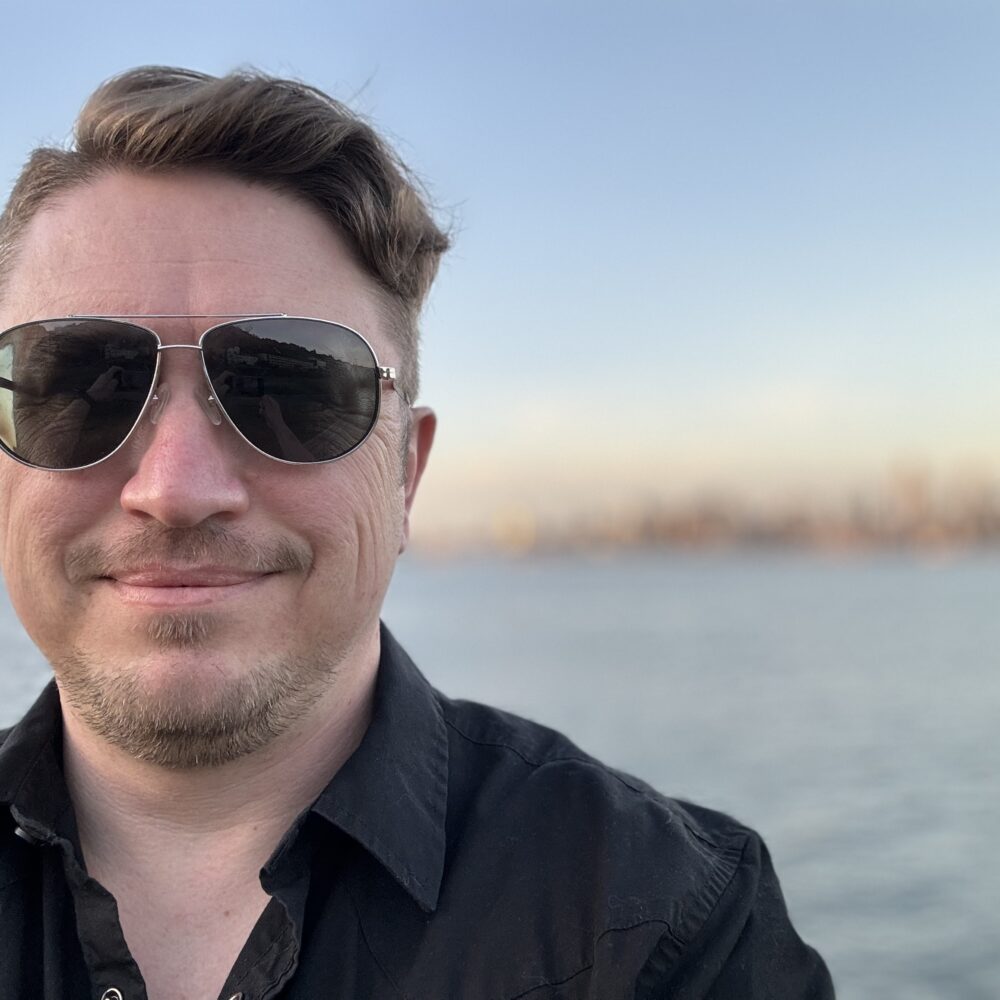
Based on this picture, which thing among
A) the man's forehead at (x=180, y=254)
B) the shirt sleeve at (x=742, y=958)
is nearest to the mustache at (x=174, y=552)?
the man's forehead at (x=180, y=254)

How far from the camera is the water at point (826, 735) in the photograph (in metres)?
12.2

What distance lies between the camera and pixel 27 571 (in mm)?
1942

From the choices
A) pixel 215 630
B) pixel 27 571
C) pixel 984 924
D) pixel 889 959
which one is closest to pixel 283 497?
pixel 215 630

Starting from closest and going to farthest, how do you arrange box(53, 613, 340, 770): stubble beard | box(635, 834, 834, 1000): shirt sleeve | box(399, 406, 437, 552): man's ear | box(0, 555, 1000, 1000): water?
box(635, 834, 834, 1000): shirt sleeve < box(53, 613, 340, 770): stubble beard < box(399, 406, 437, 552): man's ear < box(0, 555, 1000, 1000): water

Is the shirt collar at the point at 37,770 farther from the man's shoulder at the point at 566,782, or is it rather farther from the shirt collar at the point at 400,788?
the man's shoulder at the point at 566,782

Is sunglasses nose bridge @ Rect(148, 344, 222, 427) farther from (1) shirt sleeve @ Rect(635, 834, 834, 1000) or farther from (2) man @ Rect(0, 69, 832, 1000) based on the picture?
(1) shirt sleeve @ Rect(635, 834, 834, 1000)

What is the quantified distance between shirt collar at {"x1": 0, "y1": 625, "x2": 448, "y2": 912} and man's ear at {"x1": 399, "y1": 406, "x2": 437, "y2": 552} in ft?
1.04

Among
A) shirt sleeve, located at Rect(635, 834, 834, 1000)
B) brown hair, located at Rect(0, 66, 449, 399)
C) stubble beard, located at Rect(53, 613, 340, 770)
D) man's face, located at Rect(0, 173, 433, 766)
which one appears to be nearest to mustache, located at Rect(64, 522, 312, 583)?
man's face, located at Rect(0, 173, 433, 766)

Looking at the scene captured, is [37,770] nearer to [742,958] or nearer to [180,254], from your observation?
[180,254]

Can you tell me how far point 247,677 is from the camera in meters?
1.93

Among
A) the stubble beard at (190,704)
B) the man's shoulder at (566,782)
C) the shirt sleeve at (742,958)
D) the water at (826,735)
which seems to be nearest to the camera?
the shirt sleeve at (742,958)

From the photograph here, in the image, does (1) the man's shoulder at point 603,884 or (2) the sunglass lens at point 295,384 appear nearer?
(1) the man's shoulder at point 603,884

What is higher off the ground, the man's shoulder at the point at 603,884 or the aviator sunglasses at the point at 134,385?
the aviator sunglasses at the point at 134,385

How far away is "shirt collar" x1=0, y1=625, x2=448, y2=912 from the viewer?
1913mm
